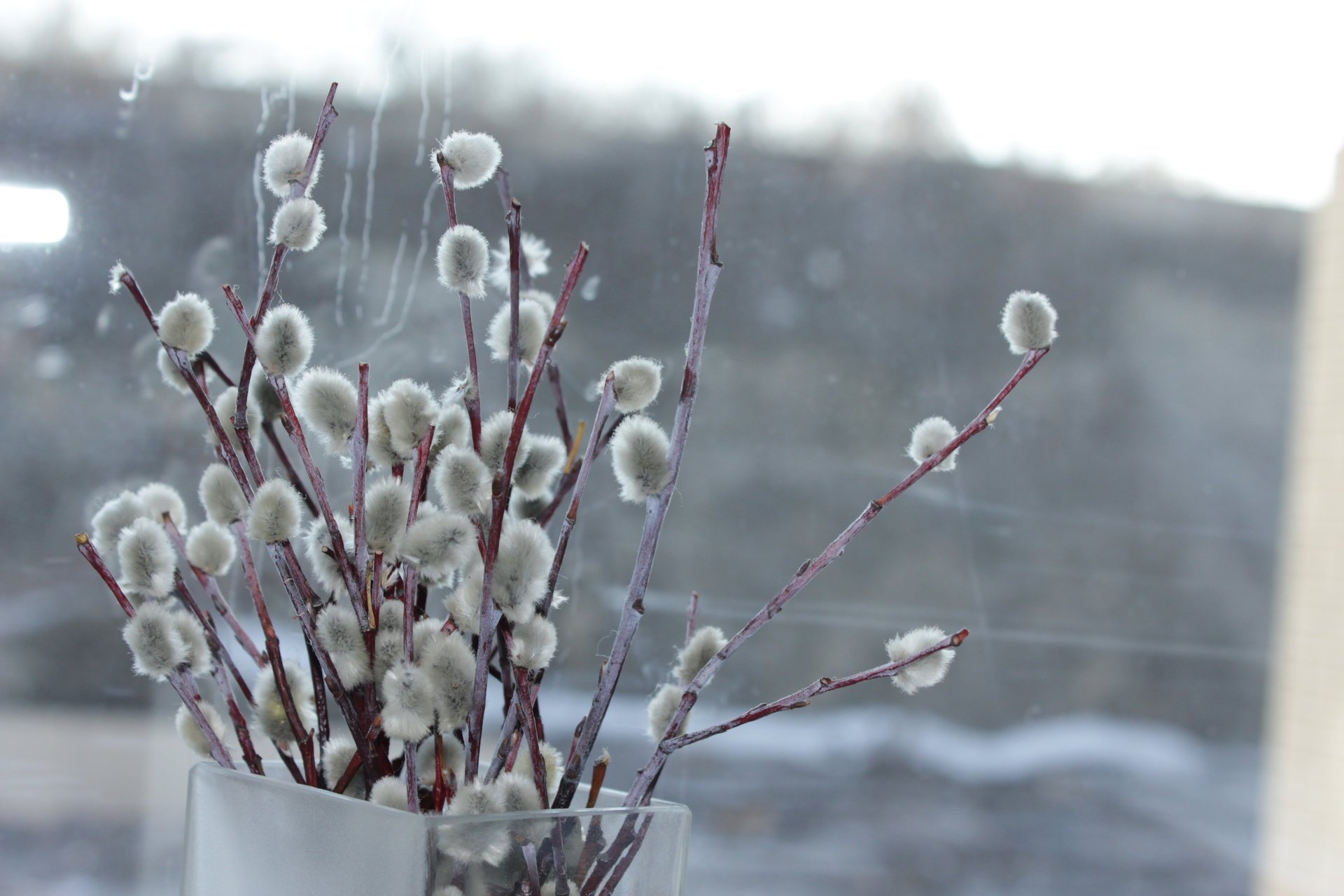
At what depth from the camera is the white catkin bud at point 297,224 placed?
53 cm

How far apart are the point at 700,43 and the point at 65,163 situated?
54 cm

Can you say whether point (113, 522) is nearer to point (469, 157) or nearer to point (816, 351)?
point (469, 157)

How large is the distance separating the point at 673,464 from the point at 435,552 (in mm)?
113

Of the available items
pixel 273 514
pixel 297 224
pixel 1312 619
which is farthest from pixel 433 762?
pixel 1312 619

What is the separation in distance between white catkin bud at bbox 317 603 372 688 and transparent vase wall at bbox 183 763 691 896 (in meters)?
0.05

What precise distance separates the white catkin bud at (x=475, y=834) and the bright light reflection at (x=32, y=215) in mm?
633

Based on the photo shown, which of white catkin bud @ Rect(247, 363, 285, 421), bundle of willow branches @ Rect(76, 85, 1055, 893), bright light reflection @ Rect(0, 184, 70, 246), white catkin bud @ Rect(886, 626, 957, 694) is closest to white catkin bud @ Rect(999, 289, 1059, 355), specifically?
bundle of willow branches @ Rect(76, 85, 1055, 893)

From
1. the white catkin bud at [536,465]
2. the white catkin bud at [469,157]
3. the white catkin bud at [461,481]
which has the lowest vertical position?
the white catkin bud at [461,481]

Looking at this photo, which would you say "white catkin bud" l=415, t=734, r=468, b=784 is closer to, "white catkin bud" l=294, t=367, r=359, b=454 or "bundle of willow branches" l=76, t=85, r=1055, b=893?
"bundle of willow branches" l=76, t=85, r=1055, b=893

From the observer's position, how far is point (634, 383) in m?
0.52

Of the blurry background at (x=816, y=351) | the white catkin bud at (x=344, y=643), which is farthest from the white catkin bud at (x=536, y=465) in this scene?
the blurry background at (x=816, y=351)

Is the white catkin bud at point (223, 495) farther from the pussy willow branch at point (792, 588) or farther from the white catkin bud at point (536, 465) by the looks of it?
the pussy willow branch at point (792, 588)

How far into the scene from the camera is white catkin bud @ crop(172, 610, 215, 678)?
54 cm

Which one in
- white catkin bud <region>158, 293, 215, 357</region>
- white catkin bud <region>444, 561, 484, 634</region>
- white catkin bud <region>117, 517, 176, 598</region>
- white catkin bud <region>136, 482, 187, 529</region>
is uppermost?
white catkin bud <region>158, 293, 215, 357</region>
